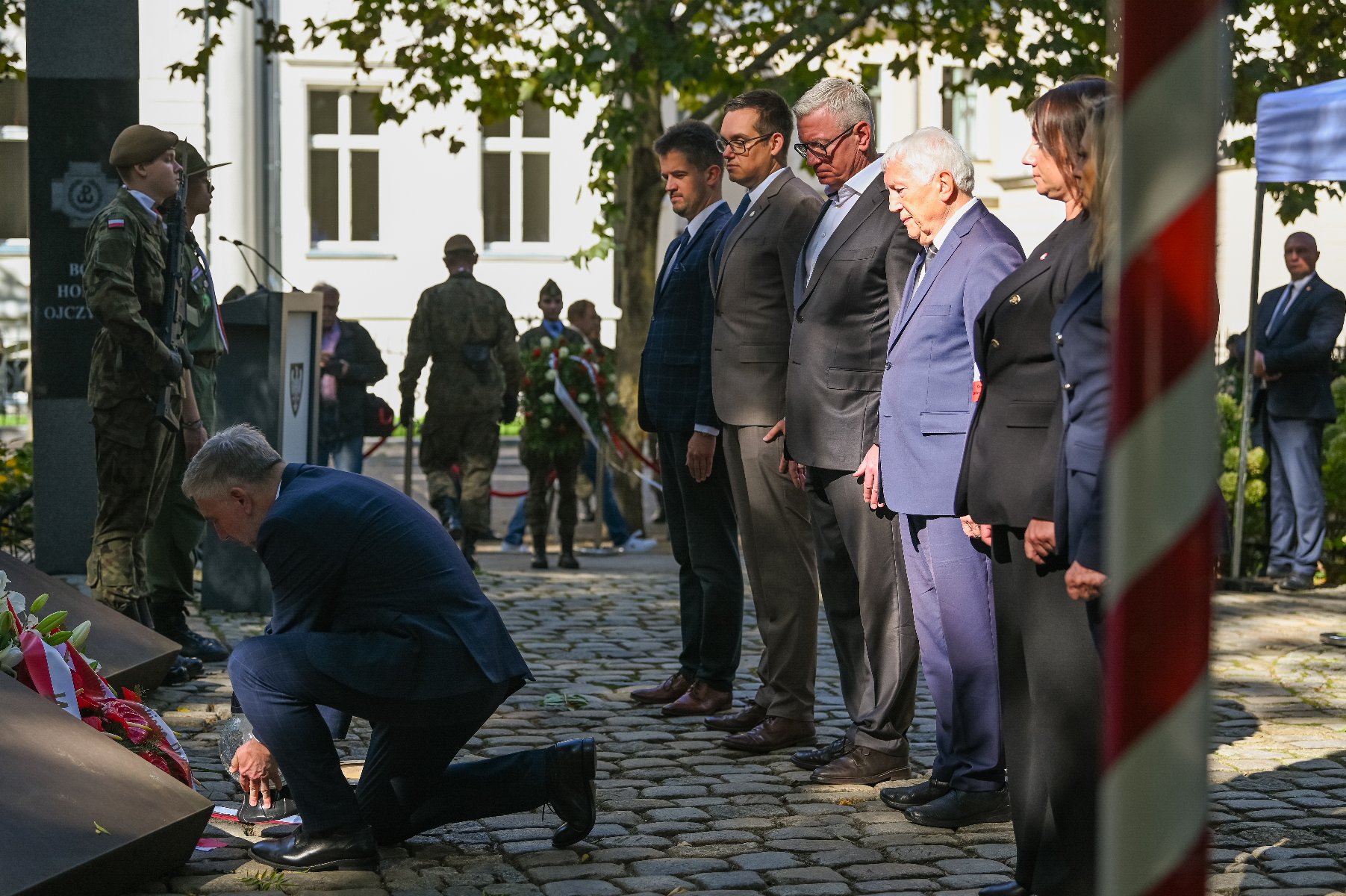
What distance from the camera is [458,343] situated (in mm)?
12117

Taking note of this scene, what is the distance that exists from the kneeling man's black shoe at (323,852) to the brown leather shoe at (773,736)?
6.13 ft

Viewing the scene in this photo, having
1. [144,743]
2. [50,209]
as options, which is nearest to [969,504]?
[144,743]

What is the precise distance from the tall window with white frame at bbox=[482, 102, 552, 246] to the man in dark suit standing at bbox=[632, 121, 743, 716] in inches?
932

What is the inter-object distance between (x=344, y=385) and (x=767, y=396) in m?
7.06

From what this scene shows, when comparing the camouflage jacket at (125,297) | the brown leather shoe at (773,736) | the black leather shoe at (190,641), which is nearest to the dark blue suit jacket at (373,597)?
the brown leather shoe at (773,736)

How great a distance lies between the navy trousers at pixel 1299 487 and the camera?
11062 millimetres

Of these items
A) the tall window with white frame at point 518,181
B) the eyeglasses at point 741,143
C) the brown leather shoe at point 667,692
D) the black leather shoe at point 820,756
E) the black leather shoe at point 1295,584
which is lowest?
the black leather shoe at point 1295,584

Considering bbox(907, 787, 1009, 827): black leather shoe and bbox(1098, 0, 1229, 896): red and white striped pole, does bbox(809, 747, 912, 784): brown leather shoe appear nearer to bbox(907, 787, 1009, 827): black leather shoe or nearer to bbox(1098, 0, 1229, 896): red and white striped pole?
bbox(907, 787, 1009, 827): black leather shoe

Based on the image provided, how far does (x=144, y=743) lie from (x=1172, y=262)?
4.09 meters

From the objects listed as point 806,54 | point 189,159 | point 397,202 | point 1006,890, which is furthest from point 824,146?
point 397,202

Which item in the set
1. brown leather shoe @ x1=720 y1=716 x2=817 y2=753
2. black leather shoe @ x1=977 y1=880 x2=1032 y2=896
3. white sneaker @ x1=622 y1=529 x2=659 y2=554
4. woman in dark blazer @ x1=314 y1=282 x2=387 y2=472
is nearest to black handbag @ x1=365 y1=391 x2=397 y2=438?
woman in dark blazer @ x1=314 y1=282 x2=387 y2=472

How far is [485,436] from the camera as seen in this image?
1228 cm

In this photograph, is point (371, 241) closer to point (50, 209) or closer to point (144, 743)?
point (50, 209)

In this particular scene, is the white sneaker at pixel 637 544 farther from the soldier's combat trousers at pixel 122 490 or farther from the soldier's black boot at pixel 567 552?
the soldier's combat trousers at pixel 122 490
